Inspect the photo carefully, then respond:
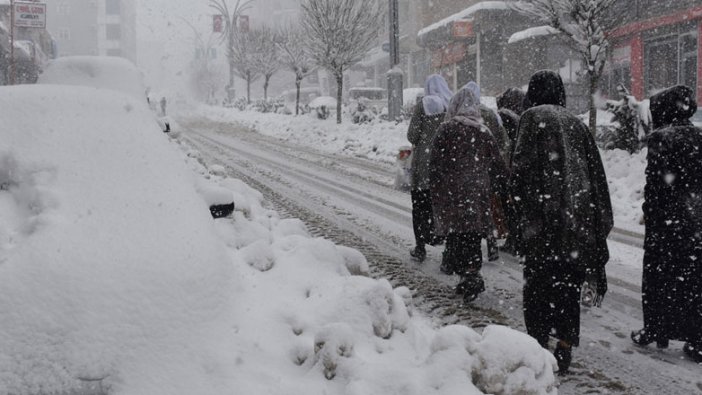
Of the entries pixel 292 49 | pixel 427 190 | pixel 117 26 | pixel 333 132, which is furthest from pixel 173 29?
pixel 427 190

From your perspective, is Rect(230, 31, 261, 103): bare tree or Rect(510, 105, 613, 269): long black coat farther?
Rect(230, 31, 261, 103): bare tree

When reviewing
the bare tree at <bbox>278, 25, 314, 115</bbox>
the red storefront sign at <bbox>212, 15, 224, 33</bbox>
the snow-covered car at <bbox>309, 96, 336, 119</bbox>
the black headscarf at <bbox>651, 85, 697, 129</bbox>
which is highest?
the red storefront sign at <bbox>212, 15, 224, 33</bbox>

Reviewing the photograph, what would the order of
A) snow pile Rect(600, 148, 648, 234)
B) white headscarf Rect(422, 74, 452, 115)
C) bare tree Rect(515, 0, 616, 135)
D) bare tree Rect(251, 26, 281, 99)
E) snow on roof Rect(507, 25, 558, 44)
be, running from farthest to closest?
bare tree Rect(251, 26, 281, 99)
snow on roof Rect(507, 25, 558, 44)
bare tree Rect(515, 0, 616, 135)
snow pile Rect(600, 148, 648, 234)
white headscarf Rect(422, 74, 452, 115)

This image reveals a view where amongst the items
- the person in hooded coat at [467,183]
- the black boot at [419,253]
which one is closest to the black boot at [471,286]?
the person in hooded coat at [467,183]

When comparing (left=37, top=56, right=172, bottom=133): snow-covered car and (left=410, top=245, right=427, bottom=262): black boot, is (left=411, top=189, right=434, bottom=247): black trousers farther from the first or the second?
(left=37, top=56, right=172, bottom=133): snow-covered car

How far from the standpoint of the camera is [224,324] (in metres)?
2.57

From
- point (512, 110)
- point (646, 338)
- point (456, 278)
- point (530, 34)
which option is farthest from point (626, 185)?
point (530, 34)

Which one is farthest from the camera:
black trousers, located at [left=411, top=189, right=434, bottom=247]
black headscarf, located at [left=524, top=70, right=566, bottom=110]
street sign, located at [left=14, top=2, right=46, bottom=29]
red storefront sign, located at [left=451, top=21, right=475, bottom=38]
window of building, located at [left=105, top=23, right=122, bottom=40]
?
window of building, located at [left=105, top=23, right=122, bottom=40]

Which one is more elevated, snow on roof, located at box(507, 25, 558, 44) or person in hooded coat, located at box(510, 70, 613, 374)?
snow on roof, located at box(507, 25, 558, 44)

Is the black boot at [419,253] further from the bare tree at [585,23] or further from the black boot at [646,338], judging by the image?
the bare tree at [585,23]

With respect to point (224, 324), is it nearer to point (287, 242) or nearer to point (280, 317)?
point (280, 317)

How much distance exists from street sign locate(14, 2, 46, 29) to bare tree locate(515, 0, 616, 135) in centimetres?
1440

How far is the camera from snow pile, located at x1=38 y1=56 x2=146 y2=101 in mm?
6492

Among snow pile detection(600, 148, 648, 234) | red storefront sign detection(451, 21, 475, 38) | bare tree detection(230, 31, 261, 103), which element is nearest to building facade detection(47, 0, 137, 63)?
bare tree detection(230, 31, 261, 103)
